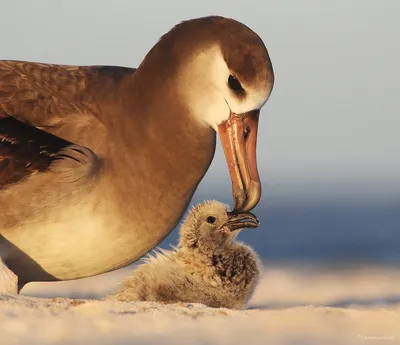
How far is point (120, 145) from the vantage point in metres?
6.41

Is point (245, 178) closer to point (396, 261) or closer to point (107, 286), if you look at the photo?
point (107, 286)

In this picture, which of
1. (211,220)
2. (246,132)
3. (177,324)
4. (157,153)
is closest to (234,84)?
(246,132)

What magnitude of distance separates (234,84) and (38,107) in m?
1.11

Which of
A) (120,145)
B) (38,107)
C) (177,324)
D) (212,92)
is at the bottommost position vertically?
(177,324)

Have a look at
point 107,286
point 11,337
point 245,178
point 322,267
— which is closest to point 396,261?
point 322,267

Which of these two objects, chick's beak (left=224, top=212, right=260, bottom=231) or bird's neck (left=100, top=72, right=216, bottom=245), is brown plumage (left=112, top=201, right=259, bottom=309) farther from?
bird's neck (left=100, top=72, right=216, bottom=245)

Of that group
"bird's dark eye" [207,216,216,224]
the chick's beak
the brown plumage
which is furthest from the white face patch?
"bird's dark eye" [207,216,216,224]

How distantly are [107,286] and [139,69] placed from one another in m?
6.90

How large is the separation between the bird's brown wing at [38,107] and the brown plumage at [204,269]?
1328 mm

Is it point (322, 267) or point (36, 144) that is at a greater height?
point (322, 267)

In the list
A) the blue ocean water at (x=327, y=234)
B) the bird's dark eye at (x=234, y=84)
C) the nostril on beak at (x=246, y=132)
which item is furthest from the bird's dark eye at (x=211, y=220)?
the blue ocean water at (x=327, y=234)

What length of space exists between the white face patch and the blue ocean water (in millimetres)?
13674

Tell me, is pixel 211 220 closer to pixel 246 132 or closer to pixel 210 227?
pixel 210 227

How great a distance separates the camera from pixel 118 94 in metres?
6.59
